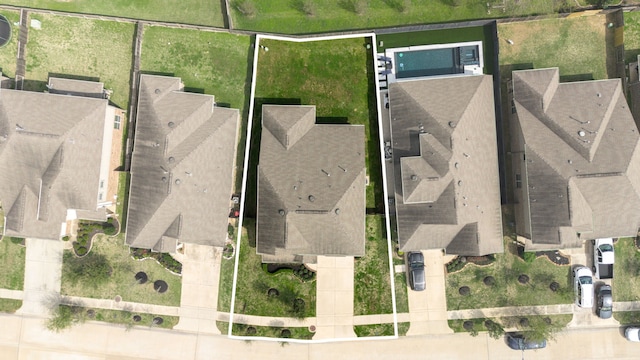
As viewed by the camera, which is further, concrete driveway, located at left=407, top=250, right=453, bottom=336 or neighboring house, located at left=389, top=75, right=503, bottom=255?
concrete driveway, located at left=407, top=250, right=453, bottom=336

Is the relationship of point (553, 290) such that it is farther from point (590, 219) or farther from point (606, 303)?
point (590, 219)

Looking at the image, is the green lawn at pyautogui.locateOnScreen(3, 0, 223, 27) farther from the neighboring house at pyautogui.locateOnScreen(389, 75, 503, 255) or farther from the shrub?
Result: the shrub

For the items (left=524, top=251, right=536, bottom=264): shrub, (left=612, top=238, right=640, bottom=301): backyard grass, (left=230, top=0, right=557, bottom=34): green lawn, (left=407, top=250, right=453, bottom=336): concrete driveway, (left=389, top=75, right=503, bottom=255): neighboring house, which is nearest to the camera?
(left=389, top=75, right=503, bottom=255): neighboring house

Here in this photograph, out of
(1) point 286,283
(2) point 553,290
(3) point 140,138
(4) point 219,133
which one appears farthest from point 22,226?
(2) point 553,290

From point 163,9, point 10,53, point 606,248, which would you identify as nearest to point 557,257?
point 606,248

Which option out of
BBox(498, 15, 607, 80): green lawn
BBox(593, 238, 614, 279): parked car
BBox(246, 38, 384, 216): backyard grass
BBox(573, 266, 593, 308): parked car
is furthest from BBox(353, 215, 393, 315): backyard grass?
BBox(593, 238, 614, 279): parked car
